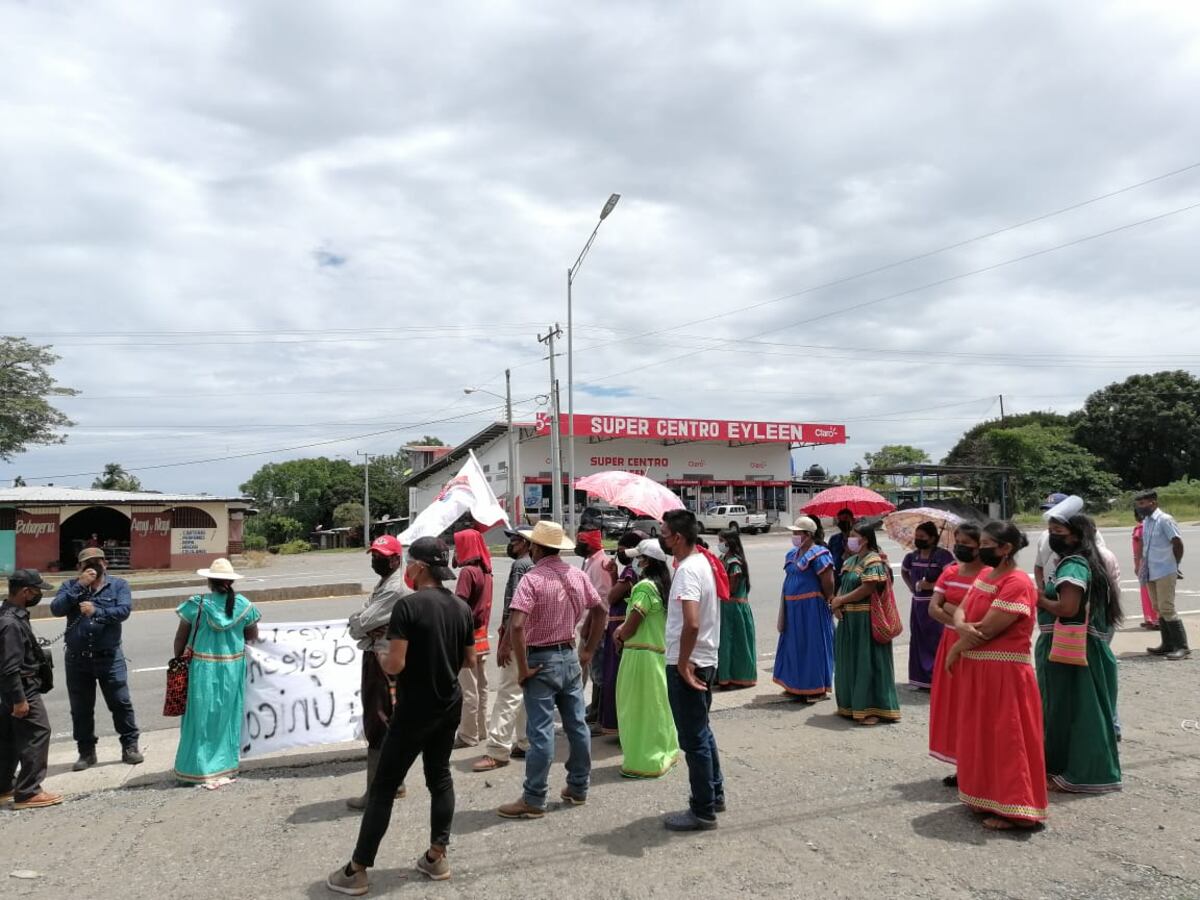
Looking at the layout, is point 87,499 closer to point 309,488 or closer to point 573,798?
point 573,798

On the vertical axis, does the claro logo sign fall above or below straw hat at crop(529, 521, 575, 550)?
above

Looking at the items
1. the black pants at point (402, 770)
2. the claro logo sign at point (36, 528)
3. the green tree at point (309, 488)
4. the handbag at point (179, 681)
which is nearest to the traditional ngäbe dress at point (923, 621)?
the black pants at point (402, 770)

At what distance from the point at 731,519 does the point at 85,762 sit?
36.5 m

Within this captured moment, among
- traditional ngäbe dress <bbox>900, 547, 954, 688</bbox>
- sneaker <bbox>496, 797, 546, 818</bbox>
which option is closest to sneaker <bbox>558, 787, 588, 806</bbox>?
sneaker <bbox>496, 797, 546, 818</bbox>

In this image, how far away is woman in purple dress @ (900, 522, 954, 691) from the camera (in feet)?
23.8

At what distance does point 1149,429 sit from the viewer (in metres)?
57.1

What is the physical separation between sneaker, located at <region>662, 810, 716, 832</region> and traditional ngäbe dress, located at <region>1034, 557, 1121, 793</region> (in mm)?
2137

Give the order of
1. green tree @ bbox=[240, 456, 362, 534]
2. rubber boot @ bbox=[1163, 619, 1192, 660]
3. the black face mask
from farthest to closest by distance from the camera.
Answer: green tree @ bbox=[240, 456, 362, 534] < rubber boot @ bbox=[1163, 619, 1192, 660] < the black face mask

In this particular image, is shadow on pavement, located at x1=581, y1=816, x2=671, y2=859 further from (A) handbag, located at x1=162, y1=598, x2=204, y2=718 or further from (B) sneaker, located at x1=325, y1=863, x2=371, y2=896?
(A) handbag, located at x1=162, y1=598, x2=204, y2=718

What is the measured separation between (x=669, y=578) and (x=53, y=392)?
3720 cm

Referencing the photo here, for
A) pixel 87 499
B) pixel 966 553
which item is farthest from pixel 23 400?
pixel 966 553

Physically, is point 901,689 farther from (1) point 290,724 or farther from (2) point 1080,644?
(1) point 290,724

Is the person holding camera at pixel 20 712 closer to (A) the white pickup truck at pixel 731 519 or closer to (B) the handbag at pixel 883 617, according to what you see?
(B) the handbag at pixel 883 617

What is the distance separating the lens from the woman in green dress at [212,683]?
543cm
